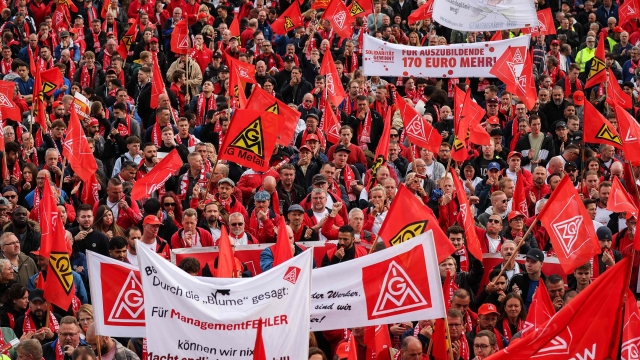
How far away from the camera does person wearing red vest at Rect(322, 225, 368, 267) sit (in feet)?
45.0

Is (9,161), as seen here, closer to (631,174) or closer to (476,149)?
(476,149)

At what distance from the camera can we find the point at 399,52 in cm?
1923

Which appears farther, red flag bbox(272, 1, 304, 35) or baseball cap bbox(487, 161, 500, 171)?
red flag bbox(272, 1, 304, 35)

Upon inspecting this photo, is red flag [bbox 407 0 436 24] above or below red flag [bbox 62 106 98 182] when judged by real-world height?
below

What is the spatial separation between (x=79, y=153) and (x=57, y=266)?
3.72m

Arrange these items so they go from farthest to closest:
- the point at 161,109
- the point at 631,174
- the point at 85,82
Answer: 1. the point at 85,82
2. the point at 161,109
3. the point at 631,174

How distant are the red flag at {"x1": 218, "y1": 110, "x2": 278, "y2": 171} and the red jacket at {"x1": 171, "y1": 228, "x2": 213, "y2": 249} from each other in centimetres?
86

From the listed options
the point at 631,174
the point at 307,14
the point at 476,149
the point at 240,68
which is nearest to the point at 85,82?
the point at 240,68

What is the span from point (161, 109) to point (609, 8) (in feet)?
33.2

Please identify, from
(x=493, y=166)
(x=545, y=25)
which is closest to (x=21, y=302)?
(x=493, y=166)

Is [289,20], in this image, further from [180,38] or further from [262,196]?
[262,196]

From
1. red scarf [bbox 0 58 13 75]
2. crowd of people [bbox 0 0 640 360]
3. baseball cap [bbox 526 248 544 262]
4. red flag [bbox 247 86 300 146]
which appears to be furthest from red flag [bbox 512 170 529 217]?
red scarf [bbox 0 58 13 75]

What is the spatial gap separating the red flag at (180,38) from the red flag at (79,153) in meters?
5.62

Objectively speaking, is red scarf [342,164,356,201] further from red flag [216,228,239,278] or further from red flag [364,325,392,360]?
red flag [216,228,239,278]
